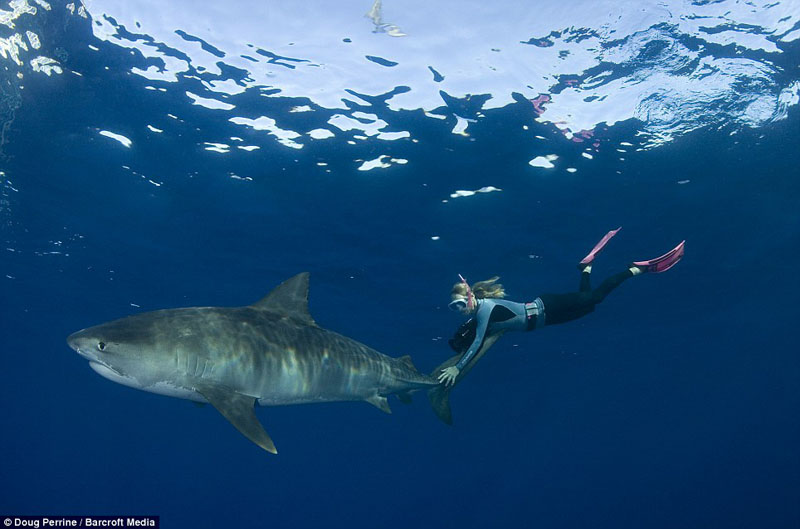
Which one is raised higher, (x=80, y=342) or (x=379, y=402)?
(x=80, y=342)

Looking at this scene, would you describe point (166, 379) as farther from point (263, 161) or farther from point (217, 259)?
point (217, 259)

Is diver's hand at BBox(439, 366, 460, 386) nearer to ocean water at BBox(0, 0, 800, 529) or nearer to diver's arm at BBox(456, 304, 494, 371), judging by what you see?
diver's arm at BBox(456, 304, 494, 371)

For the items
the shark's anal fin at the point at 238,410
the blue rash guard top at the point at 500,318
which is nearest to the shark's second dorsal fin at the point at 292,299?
the shark's anal fin at the point at 238,410

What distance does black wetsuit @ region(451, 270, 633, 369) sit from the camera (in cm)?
870

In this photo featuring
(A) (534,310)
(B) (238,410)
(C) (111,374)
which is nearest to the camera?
(C) (111,374)

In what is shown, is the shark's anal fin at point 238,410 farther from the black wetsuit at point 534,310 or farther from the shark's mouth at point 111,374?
the black wetsuit at point 534,310

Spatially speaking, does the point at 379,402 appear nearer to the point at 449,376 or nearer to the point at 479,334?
the point at 449,376

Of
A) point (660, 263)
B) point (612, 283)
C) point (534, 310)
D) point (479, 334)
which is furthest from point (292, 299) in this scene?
point (660, 263)

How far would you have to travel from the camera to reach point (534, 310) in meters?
9.21

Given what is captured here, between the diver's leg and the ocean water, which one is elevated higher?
the ocean water

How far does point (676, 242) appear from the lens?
19.3m

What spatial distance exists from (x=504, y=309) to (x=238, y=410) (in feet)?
16.9

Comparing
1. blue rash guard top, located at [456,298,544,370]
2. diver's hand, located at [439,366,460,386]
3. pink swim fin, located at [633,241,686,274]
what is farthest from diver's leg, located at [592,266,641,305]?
diver's hand, located at [439,366,460,386]

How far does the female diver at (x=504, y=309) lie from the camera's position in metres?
8.48
